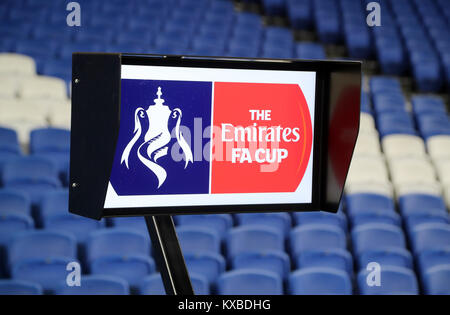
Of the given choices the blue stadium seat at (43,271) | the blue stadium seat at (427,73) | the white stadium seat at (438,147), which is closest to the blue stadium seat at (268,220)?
the blue stadium seat at (43,271)

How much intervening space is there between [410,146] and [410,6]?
10.1 feet

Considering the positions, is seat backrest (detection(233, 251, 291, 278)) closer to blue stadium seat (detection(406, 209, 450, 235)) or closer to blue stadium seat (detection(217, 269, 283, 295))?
blue stadium seat (detection(217, 269, 283, 295))

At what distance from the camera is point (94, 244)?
2.77 metres

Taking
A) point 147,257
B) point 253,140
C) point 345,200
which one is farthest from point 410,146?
point 253,140

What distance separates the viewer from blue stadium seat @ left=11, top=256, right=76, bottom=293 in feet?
8.43

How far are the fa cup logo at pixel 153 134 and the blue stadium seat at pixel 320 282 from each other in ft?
6.12

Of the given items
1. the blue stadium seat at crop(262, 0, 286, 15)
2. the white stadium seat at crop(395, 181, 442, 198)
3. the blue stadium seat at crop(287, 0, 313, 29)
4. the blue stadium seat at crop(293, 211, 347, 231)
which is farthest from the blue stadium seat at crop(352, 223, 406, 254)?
the blue stadium seat at crop(262, 0, 286, 15)

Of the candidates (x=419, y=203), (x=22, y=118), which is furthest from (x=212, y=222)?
(x=22, y=118)

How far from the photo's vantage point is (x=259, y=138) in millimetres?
1005

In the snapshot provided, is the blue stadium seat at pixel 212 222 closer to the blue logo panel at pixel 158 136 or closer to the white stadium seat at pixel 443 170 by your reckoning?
the white stadium seat at pixel 443 170

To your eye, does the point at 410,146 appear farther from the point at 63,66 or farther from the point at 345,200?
the point at 63,66

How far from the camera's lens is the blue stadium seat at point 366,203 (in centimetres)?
357

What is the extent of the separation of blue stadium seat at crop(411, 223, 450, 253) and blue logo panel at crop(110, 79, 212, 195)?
101 inches

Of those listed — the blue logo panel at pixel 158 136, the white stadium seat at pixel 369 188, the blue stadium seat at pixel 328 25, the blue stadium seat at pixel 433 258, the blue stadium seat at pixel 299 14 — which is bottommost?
the blue logo panel at pixel 158 136
